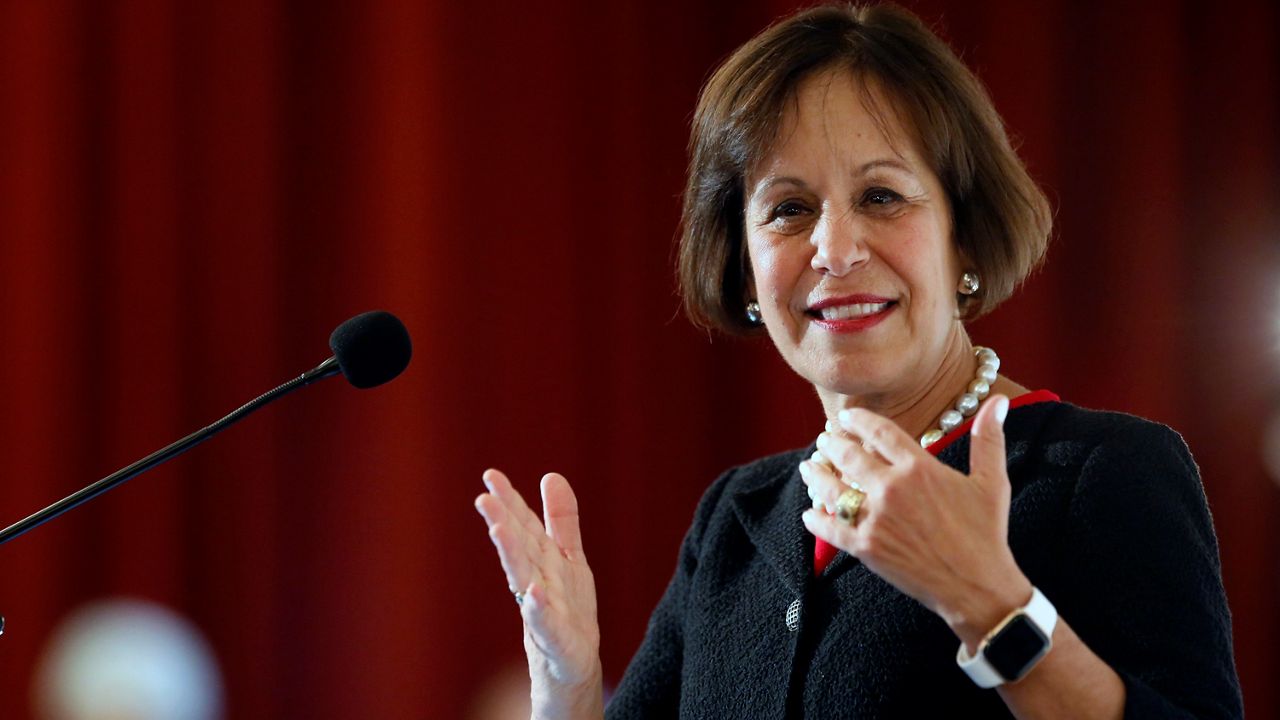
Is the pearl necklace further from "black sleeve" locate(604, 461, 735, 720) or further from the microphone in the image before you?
the microphone

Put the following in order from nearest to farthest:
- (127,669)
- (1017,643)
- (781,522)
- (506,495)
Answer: (1017,643)
(506,495)
(781,522)
(127,669)

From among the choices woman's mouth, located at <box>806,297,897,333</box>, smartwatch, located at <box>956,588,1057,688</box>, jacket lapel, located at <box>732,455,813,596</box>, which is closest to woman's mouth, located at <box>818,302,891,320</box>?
woman's mouth, located at <box>806,297,897,333</box>

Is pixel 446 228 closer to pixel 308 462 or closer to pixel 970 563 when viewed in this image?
pixel 308 462

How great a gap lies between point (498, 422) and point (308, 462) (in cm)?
36

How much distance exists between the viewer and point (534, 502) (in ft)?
7.90

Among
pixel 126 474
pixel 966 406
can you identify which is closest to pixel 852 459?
pixel 966 406

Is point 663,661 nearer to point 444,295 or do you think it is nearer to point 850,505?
point 850,505

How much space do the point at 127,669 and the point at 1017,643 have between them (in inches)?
69.1

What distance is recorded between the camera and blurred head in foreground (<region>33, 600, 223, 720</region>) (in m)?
2.21

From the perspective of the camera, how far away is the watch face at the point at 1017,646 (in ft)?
3.28

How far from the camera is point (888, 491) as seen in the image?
1.02 metres

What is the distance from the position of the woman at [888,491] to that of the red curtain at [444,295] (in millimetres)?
775

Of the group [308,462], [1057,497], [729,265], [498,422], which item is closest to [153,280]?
[308,462]

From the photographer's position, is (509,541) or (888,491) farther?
(509,541)
